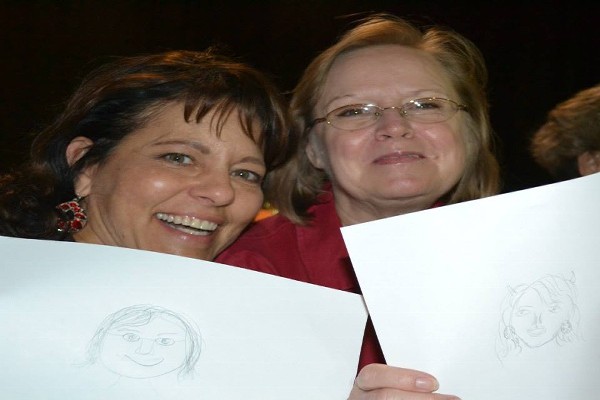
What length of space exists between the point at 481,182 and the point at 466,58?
0.40 meters

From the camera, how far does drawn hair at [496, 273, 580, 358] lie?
4.17ft

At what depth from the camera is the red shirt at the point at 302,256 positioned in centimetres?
187

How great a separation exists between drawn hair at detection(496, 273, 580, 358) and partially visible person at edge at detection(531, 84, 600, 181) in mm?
1480

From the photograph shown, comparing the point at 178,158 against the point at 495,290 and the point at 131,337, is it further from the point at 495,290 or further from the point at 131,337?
the point at 495,290

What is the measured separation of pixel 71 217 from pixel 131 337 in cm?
58

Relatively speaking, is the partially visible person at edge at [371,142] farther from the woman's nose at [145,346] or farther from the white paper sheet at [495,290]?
the woman's nose at [145,346]

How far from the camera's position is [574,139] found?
2.71m

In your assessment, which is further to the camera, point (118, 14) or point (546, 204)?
point (118, 14)

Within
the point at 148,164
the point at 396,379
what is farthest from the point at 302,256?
the point at 396,379

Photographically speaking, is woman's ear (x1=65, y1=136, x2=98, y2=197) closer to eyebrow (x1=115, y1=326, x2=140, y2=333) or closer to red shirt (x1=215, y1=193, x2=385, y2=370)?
red shirt (x1=215, y1=193, x2=385, y2=370)

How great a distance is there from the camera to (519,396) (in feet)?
4.14

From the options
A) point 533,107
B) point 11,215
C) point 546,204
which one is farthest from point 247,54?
point 546,204

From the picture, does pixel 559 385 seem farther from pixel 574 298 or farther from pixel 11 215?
pixel 11 215

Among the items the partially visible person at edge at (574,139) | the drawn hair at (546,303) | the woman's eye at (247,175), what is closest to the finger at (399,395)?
the drawn hair at (546,303)
